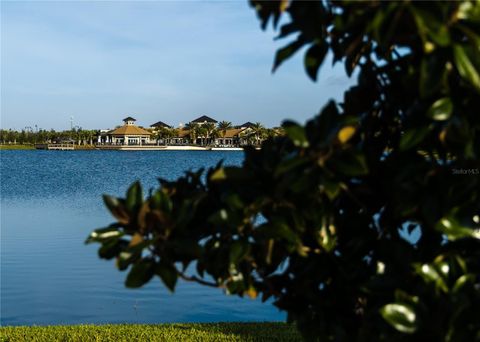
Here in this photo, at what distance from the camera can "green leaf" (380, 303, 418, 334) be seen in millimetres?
1943

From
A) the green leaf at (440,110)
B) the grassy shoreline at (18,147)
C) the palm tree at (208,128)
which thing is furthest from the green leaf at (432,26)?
the grassy shoreline at (18,147)

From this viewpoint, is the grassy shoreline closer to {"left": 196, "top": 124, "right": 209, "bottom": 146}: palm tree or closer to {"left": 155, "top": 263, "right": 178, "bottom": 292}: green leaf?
{"left": 196, "top": 124, "right": 209, "bottom": 146}: palm tree

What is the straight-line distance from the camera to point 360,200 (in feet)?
7.88

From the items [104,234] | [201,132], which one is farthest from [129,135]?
[104,234]

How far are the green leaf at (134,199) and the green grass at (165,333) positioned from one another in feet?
21.2

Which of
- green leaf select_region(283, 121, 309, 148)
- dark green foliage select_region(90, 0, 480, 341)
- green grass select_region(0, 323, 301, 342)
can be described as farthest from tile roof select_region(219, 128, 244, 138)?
green leaf select_region(283, 121, 309, 148)

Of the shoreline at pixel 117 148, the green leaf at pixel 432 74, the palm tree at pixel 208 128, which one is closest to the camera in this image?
the green leaf at pixel 432 74

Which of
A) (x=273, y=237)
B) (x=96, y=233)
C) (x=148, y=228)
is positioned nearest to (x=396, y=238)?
(x=273, y=237)

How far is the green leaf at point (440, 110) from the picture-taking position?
1.94m

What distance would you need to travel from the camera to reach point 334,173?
1.99m

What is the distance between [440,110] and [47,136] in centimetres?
19502

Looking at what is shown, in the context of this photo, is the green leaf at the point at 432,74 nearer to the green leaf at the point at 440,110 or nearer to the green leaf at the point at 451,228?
the green leaf at the point at 440,110

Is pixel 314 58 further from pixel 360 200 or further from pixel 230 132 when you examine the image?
pixel 230 132

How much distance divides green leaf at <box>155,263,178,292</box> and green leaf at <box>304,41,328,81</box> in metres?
0.85
